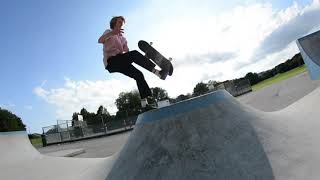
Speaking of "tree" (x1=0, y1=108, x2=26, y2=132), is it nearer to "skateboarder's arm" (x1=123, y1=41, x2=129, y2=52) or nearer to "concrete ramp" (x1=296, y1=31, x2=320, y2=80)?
"concrete ramp" (x1=296, y1=31, x2=320, y2=80)

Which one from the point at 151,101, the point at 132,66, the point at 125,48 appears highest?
the point at 125,48

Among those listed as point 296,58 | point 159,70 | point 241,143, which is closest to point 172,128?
point 241,143

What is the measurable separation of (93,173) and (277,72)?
6863 centimetres

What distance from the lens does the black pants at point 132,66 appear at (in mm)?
5191

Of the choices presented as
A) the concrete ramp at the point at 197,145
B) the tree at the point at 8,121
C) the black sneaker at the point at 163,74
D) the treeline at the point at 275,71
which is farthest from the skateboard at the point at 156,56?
the tree at the point at 8,121

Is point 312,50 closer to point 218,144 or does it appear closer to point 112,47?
point 112,47

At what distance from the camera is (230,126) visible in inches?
137

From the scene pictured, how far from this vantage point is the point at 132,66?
5.22 meters

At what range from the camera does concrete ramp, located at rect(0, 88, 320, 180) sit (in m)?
2.97

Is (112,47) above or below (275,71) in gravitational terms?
below

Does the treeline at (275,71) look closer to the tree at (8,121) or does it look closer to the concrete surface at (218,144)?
the tree at (8,121)

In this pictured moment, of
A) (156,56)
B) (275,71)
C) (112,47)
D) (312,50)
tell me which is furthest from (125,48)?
(275,71)

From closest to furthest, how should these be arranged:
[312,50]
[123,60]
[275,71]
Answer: [123,60], [312,50], [275,71]

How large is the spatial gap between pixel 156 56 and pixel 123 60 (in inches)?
23.5
